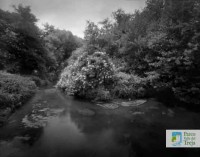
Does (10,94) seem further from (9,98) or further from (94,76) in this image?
(94,76)

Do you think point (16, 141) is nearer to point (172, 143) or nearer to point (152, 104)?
point (172, 143)

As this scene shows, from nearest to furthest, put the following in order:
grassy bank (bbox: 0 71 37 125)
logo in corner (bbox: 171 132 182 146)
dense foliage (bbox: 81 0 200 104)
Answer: logo in corner (bbox: 171 132 182 146) < grassy bank (bbox: 0 71 37 125) < dense foliage (bbox: 81 0 200 104)

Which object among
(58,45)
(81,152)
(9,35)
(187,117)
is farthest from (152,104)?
(58,45)

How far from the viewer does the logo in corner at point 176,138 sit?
19.2 feet

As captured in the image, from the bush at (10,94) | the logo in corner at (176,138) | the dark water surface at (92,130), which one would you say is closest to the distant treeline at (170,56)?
the dark water surface at (92,130)

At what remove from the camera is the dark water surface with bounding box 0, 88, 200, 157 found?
19.6ft

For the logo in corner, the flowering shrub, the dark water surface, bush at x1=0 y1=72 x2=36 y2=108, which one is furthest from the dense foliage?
bush at x1=0 y1=72 x2=36 y2=108

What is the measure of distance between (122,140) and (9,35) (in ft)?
64.5

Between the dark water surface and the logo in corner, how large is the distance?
0.33 m

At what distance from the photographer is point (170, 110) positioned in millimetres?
10656

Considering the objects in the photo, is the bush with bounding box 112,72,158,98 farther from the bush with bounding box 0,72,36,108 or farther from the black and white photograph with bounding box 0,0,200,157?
A: the bush with bounding box 0,72,36,108

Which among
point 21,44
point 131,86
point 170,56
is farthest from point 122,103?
point 21,44

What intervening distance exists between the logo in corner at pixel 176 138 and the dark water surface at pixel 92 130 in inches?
12.9

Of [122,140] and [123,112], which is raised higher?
[123,112]
